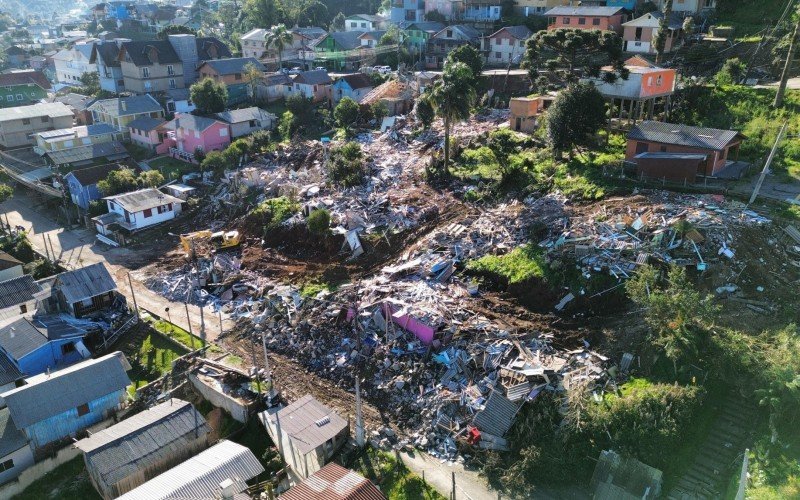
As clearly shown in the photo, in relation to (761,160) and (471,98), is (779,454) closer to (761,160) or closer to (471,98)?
(761,160)

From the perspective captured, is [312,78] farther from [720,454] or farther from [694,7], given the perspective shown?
[720,454]

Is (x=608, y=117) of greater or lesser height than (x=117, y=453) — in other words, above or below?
above

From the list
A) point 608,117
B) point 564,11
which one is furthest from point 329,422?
point 564,11

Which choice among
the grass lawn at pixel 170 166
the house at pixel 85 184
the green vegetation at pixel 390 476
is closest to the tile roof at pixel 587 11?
the grass lawn at pixel 170 166

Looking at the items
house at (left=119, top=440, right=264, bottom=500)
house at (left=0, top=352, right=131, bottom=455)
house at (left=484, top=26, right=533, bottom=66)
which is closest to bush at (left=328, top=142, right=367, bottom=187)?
house at (left=0, top=352, right=131, bottom=455)

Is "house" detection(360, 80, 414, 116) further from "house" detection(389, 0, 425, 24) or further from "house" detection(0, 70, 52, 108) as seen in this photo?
"house" detection(0, 70, 52, 108)

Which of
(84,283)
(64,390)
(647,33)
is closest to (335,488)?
(64,390)
